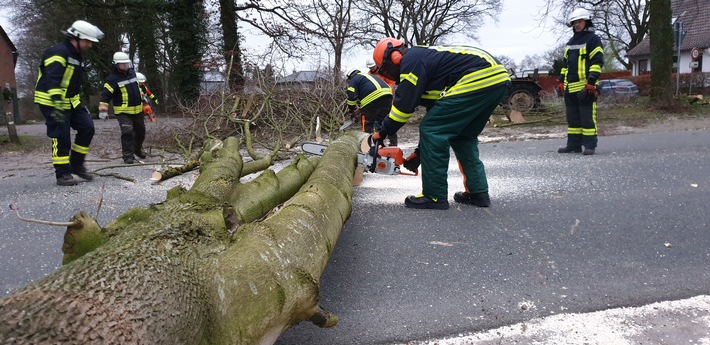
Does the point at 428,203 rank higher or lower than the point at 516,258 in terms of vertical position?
higher

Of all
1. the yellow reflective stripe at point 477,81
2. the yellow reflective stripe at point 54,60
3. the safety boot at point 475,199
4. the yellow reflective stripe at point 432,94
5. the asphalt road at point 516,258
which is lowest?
the asphalt road at point 516,258

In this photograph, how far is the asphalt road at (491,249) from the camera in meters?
2.20

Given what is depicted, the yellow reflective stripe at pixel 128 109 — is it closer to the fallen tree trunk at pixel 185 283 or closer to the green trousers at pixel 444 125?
the green trousers at pixel 444 125

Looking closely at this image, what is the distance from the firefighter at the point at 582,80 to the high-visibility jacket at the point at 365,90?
2.54 m

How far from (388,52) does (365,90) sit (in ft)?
9.60

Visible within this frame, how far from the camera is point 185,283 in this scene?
1331 mm

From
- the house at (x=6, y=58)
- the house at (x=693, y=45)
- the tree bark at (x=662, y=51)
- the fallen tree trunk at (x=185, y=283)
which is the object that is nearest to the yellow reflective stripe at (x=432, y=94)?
the fallen tree trunk at (x=185, y=283)

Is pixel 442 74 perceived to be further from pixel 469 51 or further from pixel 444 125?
pixel 444 125

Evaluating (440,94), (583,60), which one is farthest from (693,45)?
(440,94)

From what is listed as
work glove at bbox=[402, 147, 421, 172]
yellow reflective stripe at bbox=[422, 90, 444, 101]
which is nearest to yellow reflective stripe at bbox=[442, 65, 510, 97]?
yellow reflective stripe at bbox=[422, 90, 444, 101]

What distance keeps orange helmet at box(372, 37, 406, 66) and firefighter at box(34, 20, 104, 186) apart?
331cm

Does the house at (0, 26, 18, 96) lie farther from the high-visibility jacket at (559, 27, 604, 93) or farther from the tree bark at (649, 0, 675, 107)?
the tree bark at (649, 0, 675, 107)

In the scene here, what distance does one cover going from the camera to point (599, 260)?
108 inches

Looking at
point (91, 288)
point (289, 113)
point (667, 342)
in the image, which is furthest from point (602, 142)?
point (91, 288)
